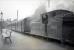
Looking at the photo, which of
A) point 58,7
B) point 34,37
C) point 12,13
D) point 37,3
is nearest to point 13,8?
point 12,13

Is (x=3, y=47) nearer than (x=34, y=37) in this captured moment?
Yes

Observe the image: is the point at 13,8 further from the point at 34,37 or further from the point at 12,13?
the point at 34,37

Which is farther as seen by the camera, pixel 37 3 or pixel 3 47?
pixel 37 3

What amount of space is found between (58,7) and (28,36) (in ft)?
2.19

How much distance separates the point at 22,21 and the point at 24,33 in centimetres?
19

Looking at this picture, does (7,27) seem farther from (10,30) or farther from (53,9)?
(53,9)

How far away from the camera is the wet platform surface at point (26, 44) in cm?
175

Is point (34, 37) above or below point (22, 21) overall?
below

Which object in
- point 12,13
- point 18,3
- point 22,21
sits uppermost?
point 18,3

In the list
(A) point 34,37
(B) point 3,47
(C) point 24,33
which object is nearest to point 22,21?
(C) point 24,33

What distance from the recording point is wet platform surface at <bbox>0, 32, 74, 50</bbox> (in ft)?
5.74

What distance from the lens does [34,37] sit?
6.08ft

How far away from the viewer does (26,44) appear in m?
1.79

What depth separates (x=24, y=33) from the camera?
1.84 metres
